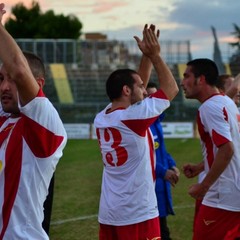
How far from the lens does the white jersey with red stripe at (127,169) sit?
5.43 metres

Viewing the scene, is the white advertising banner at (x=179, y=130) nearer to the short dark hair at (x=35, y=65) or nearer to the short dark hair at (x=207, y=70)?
the short dark hair at (x=207, y=70)

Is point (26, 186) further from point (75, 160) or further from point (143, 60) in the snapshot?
point (75, 160)

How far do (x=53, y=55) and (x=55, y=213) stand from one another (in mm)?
42204

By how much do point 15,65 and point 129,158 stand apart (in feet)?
7.54

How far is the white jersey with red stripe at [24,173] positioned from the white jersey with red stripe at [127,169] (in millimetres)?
1795

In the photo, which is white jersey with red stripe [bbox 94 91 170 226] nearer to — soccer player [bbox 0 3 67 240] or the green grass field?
soccer player [bbox 0 3 67 240]

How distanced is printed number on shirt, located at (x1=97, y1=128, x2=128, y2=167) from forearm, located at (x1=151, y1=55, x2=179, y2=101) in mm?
578

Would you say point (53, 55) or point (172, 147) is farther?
point (53, 55)

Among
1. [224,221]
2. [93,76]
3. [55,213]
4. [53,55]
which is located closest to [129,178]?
[224,221]

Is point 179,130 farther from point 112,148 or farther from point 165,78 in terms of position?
point 165,78

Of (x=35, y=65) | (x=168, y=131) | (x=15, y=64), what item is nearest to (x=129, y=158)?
(x=35, y=65)

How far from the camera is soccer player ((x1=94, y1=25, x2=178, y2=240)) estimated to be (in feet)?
17.3

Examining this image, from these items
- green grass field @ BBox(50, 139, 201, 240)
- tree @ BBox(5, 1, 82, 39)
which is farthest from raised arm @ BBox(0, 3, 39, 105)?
tree @ BBox(5, 1, 82, 39)

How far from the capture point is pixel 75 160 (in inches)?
843
